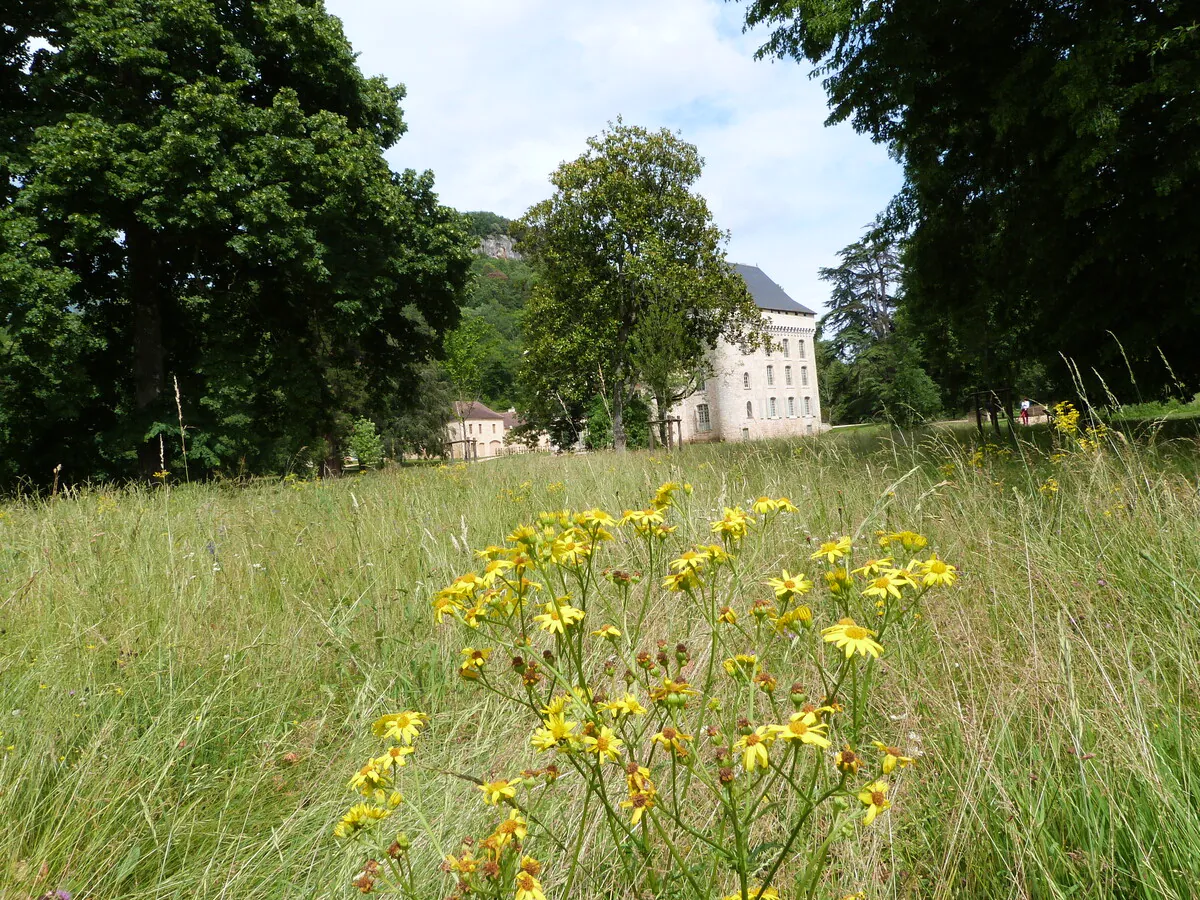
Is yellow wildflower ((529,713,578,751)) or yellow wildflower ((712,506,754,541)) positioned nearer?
yellow wildflower ((529,713,578,751))

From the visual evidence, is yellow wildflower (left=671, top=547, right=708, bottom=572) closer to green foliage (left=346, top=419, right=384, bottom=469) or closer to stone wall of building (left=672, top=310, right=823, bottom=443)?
green foliage (left=346, top=419, right=384, bottom=469)

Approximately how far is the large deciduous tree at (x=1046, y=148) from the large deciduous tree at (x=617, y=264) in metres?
16.1

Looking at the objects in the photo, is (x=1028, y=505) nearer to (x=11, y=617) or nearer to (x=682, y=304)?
(x=11, y=617)

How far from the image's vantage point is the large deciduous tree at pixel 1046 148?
602 centimetres

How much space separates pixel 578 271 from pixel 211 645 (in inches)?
953

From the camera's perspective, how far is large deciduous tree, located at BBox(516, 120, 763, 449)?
25.1m

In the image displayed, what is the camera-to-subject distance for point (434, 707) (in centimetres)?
238

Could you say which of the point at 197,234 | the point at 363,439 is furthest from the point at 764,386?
the point at 197,234

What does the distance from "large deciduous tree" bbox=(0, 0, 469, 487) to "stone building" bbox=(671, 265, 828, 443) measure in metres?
30.6

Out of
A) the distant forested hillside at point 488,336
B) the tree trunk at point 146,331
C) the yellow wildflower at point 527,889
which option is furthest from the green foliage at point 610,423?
the yellow wildflower at point 527,889

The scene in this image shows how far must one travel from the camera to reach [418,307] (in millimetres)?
15375

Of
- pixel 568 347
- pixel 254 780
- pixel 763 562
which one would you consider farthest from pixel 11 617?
pixel 568 347

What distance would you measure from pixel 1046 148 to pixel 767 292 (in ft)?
151

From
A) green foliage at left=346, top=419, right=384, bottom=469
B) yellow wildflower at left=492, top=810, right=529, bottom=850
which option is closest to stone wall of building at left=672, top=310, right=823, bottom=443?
green foliage at left=346, top=419, right=384, bottom=469
